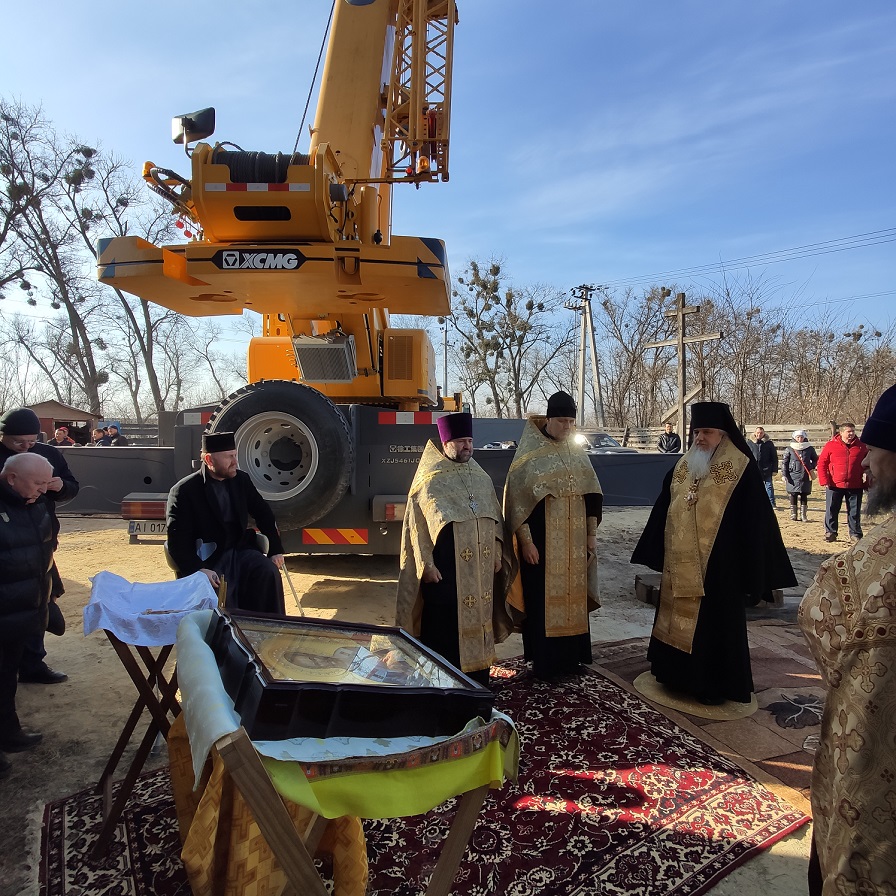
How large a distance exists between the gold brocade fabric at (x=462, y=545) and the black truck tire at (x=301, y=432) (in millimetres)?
1382

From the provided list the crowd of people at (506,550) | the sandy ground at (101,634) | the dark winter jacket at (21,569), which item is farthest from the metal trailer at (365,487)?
the dark winter jacket at (21,569)

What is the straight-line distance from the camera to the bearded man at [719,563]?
3.34 meters

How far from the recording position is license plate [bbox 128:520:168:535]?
16.8 ft

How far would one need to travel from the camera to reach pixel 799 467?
35.0ft

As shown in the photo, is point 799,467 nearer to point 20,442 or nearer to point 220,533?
point 220,533

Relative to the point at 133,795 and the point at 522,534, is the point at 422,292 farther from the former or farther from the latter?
the point at 133,795

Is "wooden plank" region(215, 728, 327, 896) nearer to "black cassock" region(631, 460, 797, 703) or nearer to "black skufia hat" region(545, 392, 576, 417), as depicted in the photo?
"black cassock" region(631, 460, 797, 703)

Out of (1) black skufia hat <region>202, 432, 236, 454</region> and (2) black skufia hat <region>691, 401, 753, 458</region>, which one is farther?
(2) black skufia hat <region>691, 401, 753, 458</region>

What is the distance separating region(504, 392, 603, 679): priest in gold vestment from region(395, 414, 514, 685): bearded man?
0.32m

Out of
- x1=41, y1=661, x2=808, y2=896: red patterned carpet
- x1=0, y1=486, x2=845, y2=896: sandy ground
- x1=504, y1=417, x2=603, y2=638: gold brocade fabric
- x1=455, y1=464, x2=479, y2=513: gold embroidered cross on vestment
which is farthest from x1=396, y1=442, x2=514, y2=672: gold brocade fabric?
x1=0, y1=486, x2=845, y2=896: sandy ground

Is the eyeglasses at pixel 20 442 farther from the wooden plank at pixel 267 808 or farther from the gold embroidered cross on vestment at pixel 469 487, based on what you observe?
the wooden plank at pixel 267 808

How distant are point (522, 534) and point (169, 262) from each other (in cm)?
336

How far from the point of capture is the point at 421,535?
134 inches

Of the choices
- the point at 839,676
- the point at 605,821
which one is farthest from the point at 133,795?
the point at 839,676
